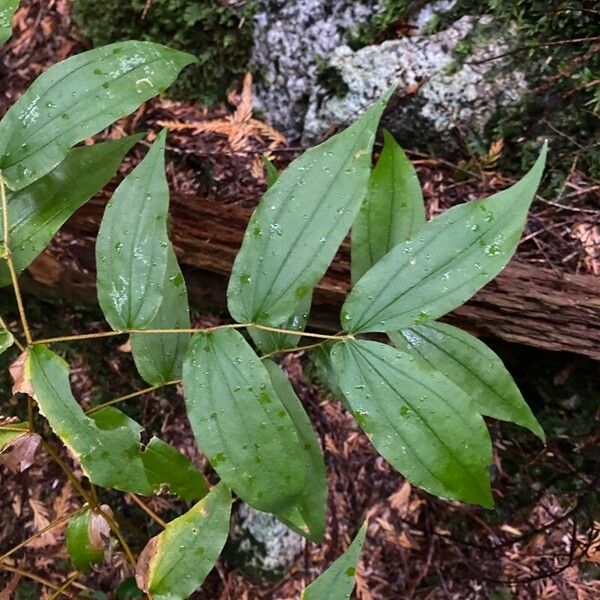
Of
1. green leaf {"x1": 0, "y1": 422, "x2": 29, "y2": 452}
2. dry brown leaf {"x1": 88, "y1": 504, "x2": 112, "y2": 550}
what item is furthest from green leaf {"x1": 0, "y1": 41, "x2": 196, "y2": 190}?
dry brown leaf {"x1": 88, "y1": 504, "x2": 112, "y2": 550}

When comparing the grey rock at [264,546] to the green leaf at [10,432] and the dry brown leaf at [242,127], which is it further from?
the dry brown leaf at [242,127]

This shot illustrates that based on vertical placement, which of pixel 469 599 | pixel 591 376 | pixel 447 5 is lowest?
pixel 469 599

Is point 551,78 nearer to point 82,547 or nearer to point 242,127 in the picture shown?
point 242,127

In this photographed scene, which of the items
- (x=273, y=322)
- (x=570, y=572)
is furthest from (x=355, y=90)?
(x=570, y=572)

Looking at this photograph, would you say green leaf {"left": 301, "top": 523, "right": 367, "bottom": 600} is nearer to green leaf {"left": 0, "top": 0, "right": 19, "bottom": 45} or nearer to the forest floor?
the forest floor

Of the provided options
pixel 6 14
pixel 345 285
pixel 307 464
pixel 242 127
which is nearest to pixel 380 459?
pixel 345 285

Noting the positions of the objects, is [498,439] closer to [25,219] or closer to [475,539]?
[475,539]
